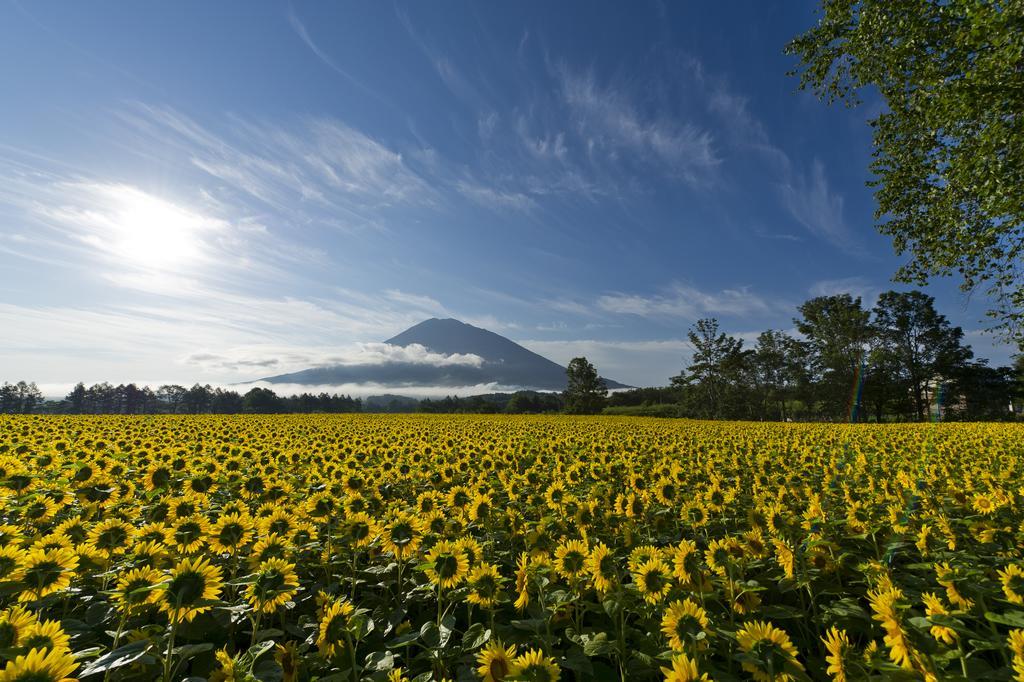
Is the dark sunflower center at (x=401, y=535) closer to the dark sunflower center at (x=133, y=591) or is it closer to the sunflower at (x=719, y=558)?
the dark sunflower center at (x=133, y=591)

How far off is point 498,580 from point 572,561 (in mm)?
574

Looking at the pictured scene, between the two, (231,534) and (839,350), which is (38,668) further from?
(839,350)

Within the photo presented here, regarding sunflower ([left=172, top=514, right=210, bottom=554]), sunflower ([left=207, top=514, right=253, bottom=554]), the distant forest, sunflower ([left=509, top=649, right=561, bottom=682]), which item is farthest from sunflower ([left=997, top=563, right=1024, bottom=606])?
the distant forest

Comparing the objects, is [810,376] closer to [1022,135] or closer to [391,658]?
[1022,135]

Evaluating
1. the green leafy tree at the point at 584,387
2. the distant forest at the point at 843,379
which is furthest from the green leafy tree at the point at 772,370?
the green leafy tree at the point at 584,387

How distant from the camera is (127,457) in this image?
7.12 m

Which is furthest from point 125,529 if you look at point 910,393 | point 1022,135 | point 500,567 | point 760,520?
point 910,393

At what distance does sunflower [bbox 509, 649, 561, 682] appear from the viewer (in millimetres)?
2045

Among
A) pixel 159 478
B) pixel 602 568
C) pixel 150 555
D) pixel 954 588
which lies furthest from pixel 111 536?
pixel 954 588

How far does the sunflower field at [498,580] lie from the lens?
2291 mm

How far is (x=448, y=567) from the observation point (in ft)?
9.80

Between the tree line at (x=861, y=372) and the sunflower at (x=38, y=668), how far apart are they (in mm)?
73821

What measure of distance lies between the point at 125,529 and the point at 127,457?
16.4 feet

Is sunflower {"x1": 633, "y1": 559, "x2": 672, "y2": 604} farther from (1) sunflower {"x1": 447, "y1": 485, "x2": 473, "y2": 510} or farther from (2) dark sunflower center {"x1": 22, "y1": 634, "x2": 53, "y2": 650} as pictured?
(2) dark sunflower center {"x1": 22, "y1": 634, "x2": 53, "y2": 650}
